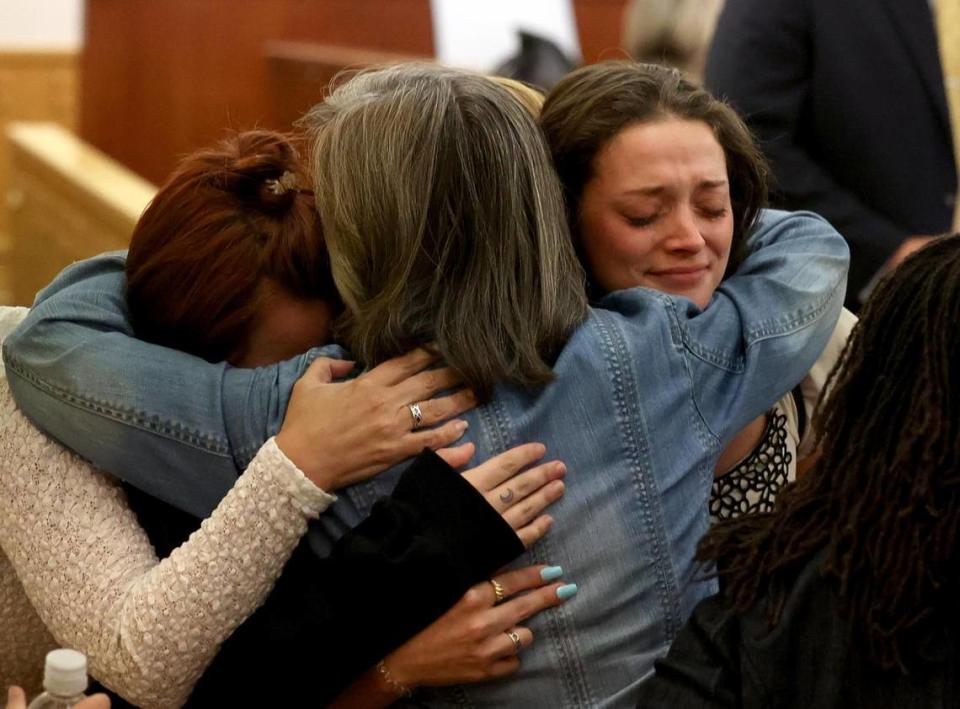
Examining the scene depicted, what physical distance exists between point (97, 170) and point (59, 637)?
119 inches

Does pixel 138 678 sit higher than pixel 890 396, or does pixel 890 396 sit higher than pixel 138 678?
pixel 890 396

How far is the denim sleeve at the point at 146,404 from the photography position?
1490mm

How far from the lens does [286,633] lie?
1422 mm

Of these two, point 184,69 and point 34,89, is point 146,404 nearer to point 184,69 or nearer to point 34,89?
point 184,69

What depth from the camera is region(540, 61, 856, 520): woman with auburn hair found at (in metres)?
1.64

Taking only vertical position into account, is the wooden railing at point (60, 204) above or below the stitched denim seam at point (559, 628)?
below

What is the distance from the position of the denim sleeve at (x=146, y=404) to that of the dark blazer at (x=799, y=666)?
529 millimetres

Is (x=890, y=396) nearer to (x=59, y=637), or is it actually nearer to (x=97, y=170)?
(x=59, y=637)

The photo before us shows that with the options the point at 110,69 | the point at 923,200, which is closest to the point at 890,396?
the point at 923,200

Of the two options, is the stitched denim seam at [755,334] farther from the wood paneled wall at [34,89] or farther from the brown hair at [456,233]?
the wood paneled wall at [34,89]

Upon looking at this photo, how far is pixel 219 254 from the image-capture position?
159cm

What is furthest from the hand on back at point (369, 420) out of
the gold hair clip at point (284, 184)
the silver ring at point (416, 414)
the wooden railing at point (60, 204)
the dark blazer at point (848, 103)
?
the wooden railing at point (60, 204)

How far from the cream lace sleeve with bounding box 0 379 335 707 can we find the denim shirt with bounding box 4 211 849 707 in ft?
0.20

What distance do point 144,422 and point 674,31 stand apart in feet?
8.71
